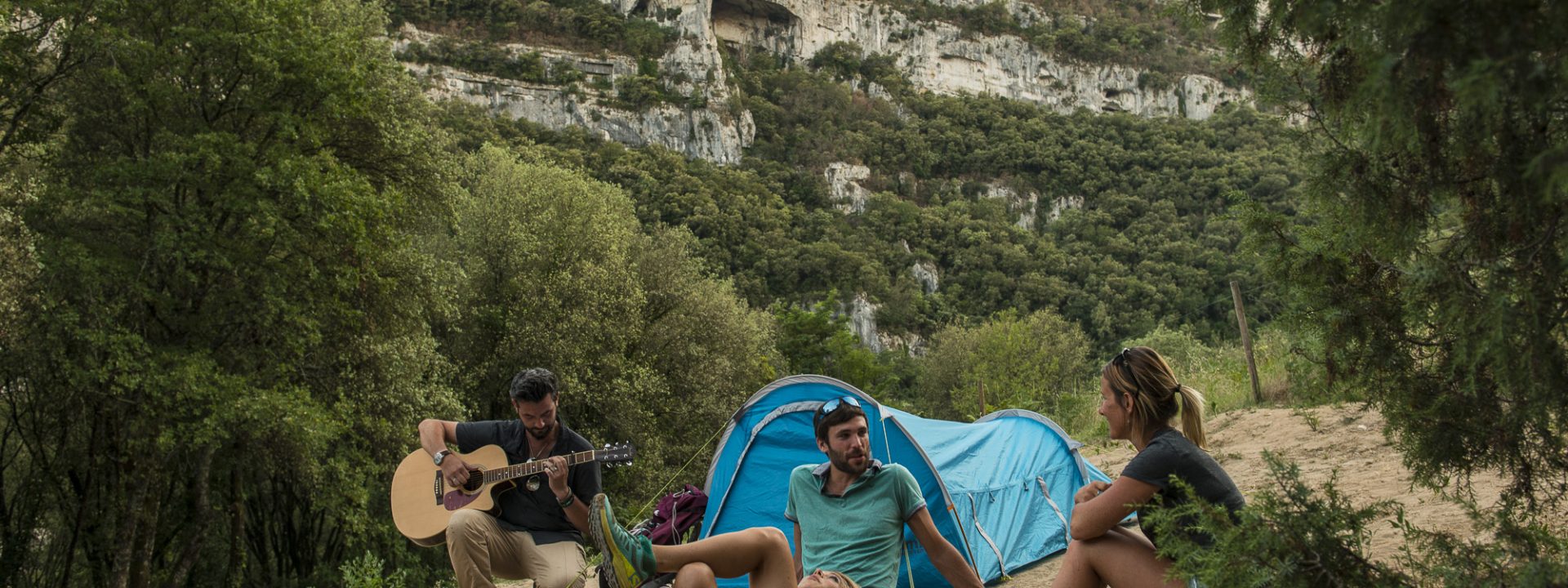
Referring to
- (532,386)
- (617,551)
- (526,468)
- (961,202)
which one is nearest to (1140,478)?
(617,551)

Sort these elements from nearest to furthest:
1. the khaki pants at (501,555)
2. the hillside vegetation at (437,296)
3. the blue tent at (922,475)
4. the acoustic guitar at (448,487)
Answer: the hillside vegetation at (437,296)
the khaki pants at (501,555)
the acoustic guitar at (448,487)
the blue tent at (922,475)

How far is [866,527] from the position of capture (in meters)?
3.79

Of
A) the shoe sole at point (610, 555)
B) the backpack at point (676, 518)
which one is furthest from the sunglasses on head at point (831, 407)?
the backpack at point (676, 518)

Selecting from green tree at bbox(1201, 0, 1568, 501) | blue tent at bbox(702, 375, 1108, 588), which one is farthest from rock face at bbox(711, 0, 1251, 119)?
green tree at bbox(1201, 0, 1568, 501)

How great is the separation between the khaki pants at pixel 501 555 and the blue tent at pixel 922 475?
1.99m

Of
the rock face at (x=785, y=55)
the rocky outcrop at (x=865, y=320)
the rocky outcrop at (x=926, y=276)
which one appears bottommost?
the rocky outcrop at (x=865, y=320)

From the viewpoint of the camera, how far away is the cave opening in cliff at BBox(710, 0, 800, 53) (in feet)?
289

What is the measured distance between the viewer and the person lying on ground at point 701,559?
2992 millimetres

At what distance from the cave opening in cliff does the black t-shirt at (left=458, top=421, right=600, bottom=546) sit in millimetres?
85781

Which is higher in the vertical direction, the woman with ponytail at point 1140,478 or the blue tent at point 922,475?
the woman with ponytail at point 1140,478

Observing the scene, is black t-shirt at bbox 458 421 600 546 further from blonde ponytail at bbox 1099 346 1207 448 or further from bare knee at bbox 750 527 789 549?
blonde ponytail at bbox 1099 346 1207 448

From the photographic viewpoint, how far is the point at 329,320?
1066 centimetres

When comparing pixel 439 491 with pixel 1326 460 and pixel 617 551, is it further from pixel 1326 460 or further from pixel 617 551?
pixel 1326 460

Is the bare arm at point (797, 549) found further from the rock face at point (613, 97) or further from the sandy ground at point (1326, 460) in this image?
the rock face at point (613, 97)
